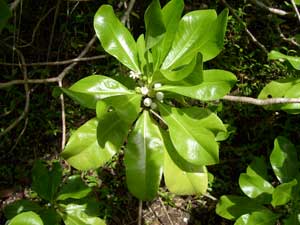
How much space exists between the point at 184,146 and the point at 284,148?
0.88 m

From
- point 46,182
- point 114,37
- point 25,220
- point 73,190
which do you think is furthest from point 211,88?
point 46,182

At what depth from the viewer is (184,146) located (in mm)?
1881

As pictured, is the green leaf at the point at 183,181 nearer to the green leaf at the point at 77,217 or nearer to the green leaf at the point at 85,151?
the green leaf at the point at 85,151

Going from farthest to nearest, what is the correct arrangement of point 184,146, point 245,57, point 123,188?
point 245,57, point 123,188, point 184,146

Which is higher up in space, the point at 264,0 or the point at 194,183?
the point at 264,0

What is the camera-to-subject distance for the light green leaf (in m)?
2.51

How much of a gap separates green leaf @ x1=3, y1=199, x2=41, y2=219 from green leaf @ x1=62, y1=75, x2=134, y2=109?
776 mm

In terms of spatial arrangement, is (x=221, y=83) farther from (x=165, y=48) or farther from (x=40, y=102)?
(x=40, y=102)

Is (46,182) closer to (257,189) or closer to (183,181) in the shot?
(183,181)

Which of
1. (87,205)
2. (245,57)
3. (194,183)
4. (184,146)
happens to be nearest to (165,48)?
(184,146)

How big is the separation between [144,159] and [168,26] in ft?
1.82

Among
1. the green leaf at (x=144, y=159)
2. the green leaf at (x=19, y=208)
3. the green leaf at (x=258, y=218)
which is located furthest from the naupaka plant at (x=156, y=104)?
the green leaf at (x=19, y=208)

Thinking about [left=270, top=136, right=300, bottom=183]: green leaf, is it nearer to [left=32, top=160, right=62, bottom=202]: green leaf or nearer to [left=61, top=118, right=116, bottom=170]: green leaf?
[left=61, top=118, right=116, bottom=170]: green leaf

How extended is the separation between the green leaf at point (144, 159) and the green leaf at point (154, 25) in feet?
1.11
